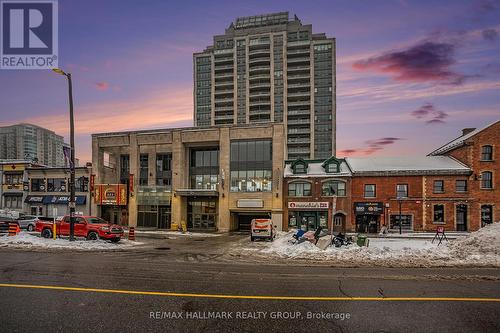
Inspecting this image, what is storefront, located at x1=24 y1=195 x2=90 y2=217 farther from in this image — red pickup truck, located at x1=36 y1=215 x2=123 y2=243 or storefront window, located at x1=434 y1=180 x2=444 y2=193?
storefront window, located at x1=434 y1=180 x2=444 y2=193

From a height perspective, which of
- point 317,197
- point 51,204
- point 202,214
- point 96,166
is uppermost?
point 96,166

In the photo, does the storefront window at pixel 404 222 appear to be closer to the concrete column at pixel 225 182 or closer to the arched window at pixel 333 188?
the arched window at pixel 333 188

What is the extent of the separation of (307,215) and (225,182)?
1081 cm

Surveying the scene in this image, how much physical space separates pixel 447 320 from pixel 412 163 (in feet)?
106

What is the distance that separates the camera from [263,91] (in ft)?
254

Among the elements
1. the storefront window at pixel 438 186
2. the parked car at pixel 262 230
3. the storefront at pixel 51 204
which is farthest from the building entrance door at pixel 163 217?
the storefront window at pixel 438 186

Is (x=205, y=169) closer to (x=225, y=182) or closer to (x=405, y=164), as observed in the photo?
(x=225, y=182)

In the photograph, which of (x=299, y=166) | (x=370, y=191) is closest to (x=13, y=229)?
(x=299, y=166)

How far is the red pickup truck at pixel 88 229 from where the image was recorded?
1975cm

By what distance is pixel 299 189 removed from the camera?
1339 inches

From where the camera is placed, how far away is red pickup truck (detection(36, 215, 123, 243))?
1975cm

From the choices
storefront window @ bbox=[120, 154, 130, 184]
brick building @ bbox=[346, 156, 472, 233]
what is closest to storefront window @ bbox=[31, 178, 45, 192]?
storefront window @ bbox=[120, 154, 130, 184]

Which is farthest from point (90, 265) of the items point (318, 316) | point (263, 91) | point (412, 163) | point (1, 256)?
point (263, 91)

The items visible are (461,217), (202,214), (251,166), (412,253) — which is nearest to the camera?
(412,253)
